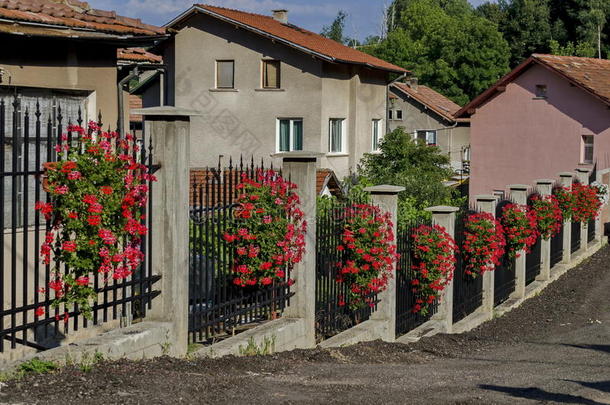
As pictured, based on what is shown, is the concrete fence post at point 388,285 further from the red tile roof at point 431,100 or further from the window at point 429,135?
the window at point 429,135

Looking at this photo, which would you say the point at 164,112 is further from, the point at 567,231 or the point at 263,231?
the point at 567,231

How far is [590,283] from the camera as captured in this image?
2186cm

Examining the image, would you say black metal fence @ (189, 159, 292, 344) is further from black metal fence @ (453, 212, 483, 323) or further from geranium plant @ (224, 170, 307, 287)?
black metal fence @ (453, 212, 483, 323)

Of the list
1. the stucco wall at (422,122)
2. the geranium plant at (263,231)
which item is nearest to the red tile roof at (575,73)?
the stucco wall at (422,122)

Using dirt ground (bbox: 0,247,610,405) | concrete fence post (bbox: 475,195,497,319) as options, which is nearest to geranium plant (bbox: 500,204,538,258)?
concrete fence post (bbox: 475,195,497,319)

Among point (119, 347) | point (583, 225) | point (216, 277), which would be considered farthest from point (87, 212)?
point (583, 225)

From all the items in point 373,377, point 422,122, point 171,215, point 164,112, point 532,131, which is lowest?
point 373,377

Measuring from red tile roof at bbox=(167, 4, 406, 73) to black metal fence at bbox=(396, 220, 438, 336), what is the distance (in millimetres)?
22072

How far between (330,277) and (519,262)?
872 centimetres

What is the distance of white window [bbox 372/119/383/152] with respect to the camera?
139 feet

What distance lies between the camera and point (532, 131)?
38781mm

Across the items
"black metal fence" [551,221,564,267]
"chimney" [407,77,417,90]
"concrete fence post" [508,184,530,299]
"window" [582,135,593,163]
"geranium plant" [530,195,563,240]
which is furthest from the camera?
"chimney" [407,77,417,90]

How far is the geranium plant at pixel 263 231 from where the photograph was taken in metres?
10.1

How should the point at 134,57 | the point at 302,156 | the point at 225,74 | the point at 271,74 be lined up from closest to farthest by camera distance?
the point at 302,156 → the point at 134,57 → the point at 271,74 → the point at 225,74
